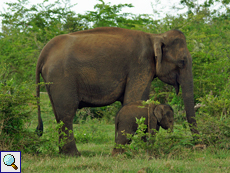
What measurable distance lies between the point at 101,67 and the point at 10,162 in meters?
2.37

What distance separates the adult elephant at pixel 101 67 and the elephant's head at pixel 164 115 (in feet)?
1.26

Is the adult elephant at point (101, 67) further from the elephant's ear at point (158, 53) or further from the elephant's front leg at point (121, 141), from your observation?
the elephant's front leg at point (121, 141)

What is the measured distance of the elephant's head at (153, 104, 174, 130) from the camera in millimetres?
5910

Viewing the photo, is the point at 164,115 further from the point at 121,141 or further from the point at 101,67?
the point at 101,67

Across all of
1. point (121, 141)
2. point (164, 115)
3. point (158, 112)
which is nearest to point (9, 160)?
point (121, 141)

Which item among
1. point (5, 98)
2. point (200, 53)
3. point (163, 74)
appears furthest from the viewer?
point (200, 53)

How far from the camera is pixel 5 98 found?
5.50 meters

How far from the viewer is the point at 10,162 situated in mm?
4551

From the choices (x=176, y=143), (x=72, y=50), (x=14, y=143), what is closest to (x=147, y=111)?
(x=176, y=143)

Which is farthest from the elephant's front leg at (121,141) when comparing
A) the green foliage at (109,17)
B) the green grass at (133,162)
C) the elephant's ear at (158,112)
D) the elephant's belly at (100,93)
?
the green foliage at (109,17)

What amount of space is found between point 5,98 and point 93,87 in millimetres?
1528

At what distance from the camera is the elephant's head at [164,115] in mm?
5910

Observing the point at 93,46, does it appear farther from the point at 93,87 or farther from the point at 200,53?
the point at 200,53

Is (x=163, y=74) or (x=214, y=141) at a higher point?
(x=163, y=74)
